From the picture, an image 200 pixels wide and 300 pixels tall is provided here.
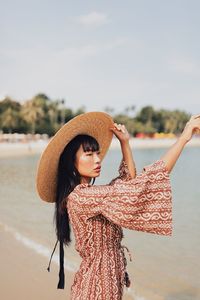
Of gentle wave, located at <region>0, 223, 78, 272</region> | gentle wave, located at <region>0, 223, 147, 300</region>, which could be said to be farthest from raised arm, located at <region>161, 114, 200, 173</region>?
gentle wave, located at <region>0, 223, 78, 272</region>

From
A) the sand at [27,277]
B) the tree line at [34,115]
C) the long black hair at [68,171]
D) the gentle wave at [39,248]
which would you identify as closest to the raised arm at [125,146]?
the long black hair at [68,171]

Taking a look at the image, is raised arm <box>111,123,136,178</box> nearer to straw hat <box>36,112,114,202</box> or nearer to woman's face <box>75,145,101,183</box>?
straw hat <box>36,112,114,202</box>

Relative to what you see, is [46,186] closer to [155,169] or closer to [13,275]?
[155,169]

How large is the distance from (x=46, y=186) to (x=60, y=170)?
0.13 meters

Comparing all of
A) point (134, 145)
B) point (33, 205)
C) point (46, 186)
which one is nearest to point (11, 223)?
point (33, 205)

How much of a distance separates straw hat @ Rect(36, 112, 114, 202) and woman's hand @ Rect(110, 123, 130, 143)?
24 mm

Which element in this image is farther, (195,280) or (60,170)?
(195,280)

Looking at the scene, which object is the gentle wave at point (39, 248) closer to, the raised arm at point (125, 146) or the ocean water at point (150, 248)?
the ocean water at point (150, 248)

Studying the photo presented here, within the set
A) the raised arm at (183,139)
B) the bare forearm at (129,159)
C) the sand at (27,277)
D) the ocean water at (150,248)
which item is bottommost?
the ocean water at (150,248)

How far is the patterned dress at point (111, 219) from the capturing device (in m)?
1.71

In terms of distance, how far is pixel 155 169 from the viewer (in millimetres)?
1703

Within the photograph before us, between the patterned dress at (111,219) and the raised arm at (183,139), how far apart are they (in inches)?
1.0

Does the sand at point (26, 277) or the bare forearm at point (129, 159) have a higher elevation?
the bare forearm at point (129, 159)

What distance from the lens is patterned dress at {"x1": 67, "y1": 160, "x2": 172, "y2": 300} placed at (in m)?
1.71
